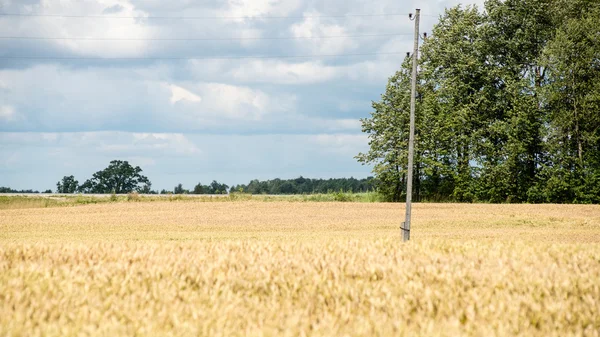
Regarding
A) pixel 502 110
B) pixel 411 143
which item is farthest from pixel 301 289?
pixel 502 110

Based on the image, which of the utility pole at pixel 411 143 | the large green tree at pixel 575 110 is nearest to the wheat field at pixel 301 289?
the utility pole at pixel 411 143

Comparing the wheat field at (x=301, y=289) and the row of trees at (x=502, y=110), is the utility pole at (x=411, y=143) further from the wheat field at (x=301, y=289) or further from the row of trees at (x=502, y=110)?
the row of trees at (x=502, y=110)

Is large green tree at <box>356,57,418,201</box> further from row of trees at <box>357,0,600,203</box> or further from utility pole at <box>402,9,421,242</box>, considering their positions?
utility pole at <box>402,9,421,242</box>

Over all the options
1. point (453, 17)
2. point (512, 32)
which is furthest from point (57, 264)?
point (453, 17)

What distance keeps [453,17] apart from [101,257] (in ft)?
178

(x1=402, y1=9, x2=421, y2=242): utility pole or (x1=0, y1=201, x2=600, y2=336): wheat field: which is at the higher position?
(x1=402, y1=9, x2=421, y2=242): utility pole

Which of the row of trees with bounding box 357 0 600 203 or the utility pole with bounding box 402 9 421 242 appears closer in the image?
the utility pole with bounding box 402 9 421 242

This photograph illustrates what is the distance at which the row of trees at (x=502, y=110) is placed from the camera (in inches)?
1724

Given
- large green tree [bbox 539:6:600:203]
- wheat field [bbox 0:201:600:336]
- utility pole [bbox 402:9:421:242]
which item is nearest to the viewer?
wheat field [bbox 0:201:600:336]

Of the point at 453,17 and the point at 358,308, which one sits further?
the point at 453,17

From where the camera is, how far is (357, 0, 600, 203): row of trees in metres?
43.8

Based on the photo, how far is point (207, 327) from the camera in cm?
536

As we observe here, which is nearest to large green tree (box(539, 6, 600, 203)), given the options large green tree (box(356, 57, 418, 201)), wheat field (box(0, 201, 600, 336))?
large green tree (box(356, 57, 418, 201))

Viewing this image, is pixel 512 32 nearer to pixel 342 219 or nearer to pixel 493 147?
pixel 493 147
